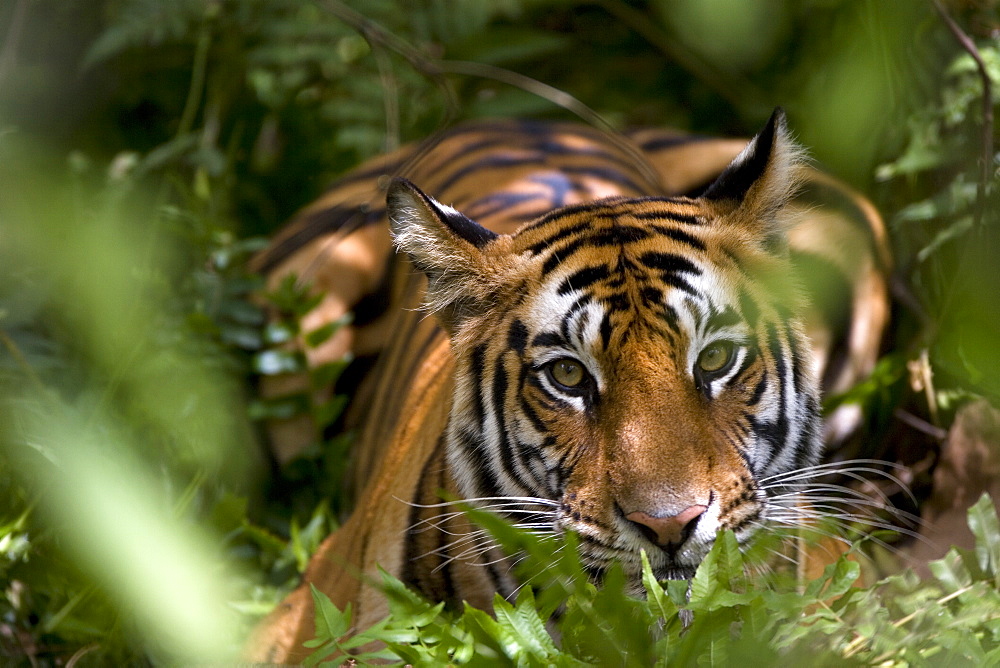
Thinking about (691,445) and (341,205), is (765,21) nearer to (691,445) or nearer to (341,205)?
(691,445)

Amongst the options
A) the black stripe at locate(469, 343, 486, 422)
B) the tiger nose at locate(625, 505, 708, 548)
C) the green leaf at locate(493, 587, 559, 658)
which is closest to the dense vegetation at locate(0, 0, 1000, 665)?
the green leaf at locate(493, 587, 559, 658)

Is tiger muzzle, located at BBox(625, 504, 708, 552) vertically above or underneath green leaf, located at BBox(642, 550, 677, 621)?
above

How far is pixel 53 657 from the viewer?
2.23 m

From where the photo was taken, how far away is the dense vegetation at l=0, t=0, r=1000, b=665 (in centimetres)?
87

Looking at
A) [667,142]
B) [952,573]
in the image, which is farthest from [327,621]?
[667,142]

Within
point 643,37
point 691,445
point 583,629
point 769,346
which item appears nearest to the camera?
point 583,629

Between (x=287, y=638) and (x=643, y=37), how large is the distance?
122 inches

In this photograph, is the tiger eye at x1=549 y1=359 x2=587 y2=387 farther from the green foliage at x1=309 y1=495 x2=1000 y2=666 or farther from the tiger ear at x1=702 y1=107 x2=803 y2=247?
the tiger ear at x1=702 y1=107 x2=803 y2=247

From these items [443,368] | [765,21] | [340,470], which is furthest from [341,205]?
[765,21]

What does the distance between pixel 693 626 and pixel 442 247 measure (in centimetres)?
86

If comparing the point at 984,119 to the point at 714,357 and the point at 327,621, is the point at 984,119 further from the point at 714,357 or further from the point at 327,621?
the point at 327,621

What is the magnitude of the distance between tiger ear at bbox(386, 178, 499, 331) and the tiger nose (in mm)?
569

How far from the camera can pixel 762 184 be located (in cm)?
182

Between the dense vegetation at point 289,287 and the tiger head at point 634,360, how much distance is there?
14 cm
